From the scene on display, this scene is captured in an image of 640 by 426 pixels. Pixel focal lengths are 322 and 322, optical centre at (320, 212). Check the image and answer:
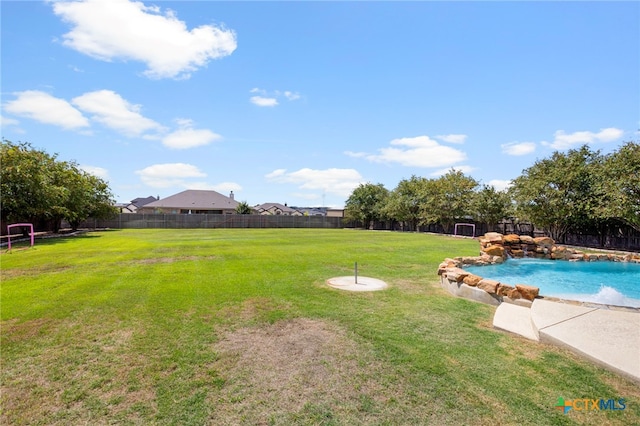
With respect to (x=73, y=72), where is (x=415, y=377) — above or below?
below

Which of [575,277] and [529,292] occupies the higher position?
[529,292]

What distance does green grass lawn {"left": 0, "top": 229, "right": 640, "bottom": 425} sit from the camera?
2603 mm

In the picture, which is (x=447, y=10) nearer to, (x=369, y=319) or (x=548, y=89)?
(x=548, y=89)

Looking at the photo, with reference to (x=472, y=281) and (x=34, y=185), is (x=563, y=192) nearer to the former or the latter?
(x=472, y=281)

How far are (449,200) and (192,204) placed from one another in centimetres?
3557

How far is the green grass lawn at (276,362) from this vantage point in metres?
2.60

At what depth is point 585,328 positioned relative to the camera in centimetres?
428

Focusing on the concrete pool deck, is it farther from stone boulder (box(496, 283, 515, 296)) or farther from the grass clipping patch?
the grass clipping patch

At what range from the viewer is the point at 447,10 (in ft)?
34.8

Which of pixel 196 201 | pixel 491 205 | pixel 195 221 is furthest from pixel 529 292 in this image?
pixel 196 201

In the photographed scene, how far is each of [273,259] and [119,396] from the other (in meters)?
8.16

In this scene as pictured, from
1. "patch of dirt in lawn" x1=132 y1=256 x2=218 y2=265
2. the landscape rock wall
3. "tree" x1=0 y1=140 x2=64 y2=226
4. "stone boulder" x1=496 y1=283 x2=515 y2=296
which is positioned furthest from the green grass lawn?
"tree" x1=0 y1=140 x2=64 y2=226

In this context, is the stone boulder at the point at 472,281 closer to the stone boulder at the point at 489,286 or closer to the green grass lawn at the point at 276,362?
the stone boulder at the point at 489,286

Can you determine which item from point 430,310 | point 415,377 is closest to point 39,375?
point 415,377
